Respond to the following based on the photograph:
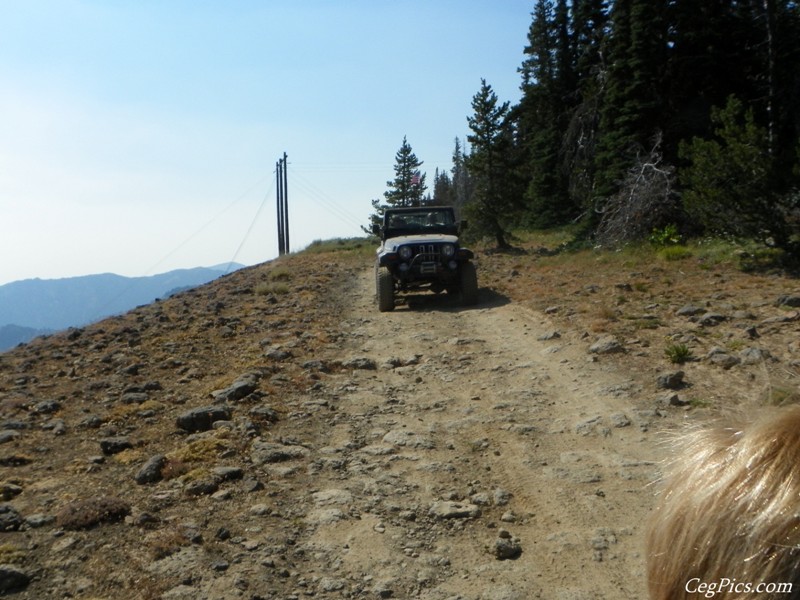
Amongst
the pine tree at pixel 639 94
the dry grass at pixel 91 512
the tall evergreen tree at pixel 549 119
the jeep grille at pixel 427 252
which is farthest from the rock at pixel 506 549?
the tall evergreen tree at pixel 549 119

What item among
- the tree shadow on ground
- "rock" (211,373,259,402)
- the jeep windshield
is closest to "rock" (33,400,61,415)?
"rock" (211,373,259,402)

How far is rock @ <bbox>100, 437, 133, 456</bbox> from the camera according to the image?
19.3 feet

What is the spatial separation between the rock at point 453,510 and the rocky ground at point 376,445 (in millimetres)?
18

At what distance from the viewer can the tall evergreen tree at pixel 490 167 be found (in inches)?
944

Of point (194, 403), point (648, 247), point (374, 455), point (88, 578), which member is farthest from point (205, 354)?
point (648, 247)

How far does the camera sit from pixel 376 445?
233 inches

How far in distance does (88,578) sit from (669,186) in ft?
55.4

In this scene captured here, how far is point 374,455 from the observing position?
18.7 ft

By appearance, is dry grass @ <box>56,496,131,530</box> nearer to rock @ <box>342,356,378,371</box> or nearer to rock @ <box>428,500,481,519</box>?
rock @ <box>428,500,481,519</box>

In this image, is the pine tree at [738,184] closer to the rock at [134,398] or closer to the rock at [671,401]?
the rock at [671,401]

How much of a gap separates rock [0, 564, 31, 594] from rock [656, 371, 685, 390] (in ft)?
17.7

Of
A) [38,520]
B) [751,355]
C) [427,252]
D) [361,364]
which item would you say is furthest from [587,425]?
[427,252]

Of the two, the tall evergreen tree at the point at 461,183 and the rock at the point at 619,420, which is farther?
the tall evergreen tree at the point at 461,183

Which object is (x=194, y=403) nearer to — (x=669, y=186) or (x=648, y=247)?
(x=648, y=247)
